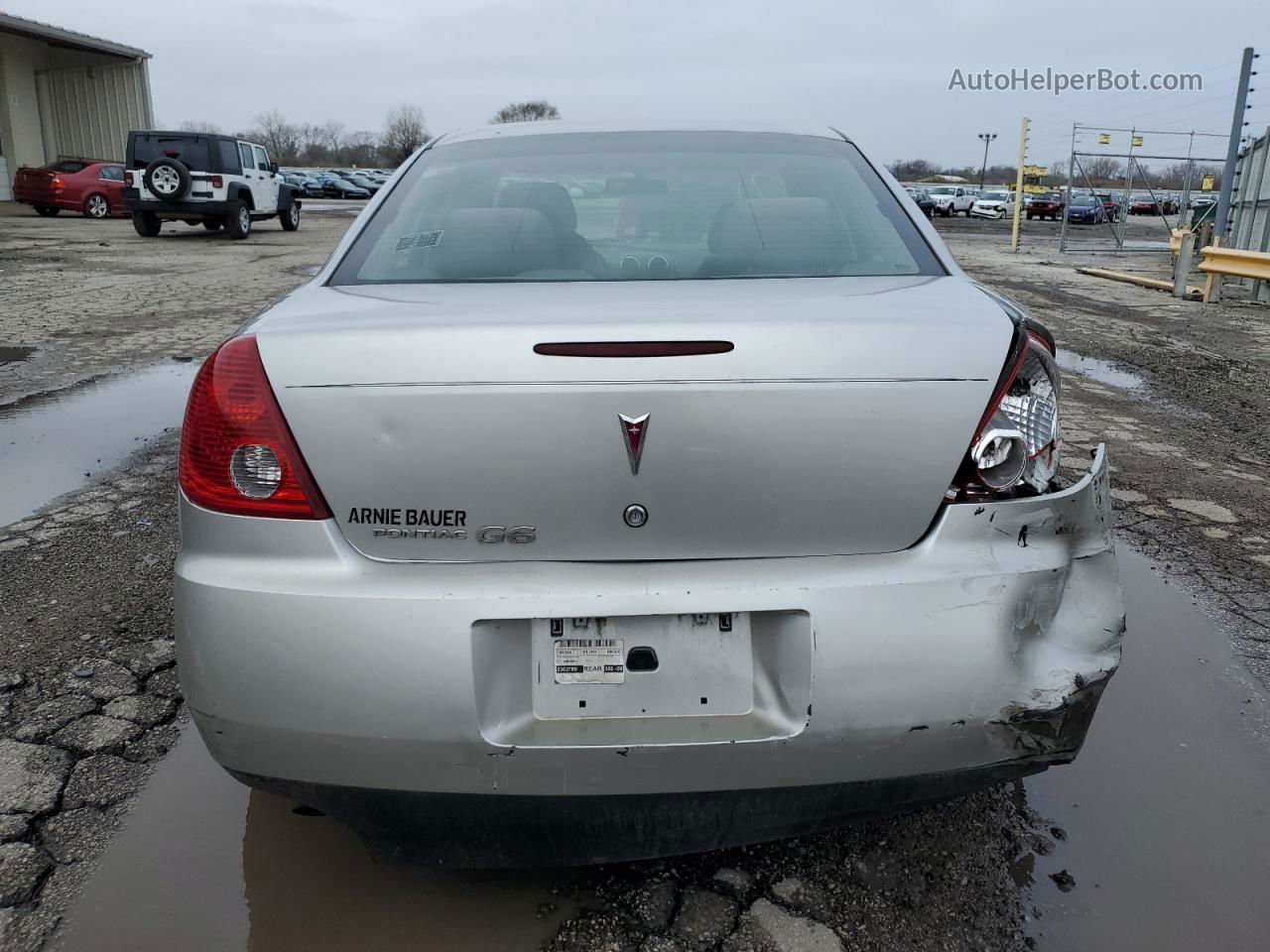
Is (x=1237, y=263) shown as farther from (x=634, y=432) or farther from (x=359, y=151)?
(x=359, y=151)

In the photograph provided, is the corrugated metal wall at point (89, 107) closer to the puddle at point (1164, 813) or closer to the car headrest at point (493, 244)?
the car headrest at point (493, 244)

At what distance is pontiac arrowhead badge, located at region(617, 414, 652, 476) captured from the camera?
1.54 meters

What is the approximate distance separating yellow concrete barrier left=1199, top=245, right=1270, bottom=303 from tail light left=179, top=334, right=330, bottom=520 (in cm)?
1138

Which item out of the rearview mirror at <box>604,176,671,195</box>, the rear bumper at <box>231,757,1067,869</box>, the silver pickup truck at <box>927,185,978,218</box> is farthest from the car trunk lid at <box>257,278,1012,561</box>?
the silver pickup truck at <box>927,185,978,218</box>

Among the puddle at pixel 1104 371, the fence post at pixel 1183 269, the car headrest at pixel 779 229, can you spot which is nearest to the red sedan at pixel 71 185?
the fence post at pixel 1183 269

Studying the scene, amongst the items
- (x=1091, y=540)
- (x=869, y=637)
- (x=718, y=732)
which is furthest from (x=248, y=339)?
(x=1091, y=540)

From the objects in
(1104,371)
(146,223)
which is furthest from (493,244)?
(146,223)

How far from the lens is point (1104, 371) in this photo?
734 centimetres

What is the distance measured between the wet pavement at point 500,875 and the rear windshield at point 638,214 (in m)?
1.19

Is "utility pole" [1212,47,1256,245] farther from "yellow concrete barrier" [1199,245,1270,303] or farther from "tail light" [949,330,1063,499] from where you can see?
"tail light" [949,330,1063,499]

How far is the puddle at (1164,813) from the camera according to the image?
187 cm

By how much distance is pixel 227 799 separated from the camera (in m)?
2.25

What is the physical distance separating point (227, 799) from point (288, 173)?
54680 millimetres

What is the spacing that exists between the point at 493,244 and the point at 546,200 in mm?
213
